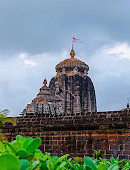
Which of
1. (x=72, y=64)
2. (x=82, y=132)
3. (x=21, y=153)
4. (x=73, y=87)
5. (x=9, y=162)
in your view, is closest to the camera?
(x=9, y=162)

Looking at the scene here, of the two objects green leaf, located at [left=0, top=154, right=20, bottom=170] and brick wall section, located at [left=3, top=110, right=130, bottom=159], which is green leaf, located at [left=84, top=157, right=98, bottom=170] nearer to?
green leaf, located at [left=0, top=154, right=20, bottom=170]

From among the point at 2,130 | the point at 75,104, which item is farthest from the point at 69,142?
the point at 75,104

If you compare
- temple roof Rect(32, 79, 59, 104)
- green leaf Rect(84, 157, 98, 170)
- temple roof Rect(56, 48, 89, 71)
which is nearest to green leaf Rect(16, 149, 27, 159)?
green leaf Rect(84, 157, 98, 170)

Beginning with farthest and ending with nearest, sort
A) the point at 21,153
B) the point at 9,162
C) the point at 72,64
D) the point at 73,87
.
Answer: the point at 72,64
the point at 73,87
the point at 21,153
the point at 9,162

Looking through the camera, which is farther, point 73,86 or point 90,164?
point 73,86

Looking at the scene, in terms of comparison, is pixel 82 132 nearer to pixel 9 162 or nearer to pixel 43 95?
pixel 9 162

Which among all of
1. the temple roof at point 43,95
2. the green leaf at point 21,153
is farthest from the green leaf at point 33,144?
the temple roof at point 43,95

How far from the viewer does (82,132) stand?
9891 millimetres

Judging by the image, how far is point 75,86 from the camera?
39.7 metres

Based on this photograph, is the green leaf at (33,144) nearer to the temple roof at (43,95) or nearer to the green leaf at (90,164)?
the green leaf at (90,164)

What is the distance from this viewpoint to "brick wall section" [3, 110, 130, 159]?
9336 millimetres

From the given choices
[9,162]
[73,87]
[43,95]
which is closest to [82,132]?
[9,162]

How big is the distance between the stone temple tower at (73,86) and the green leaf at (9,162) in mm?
37163

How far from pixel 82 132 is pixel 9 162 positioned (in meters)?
8.77
